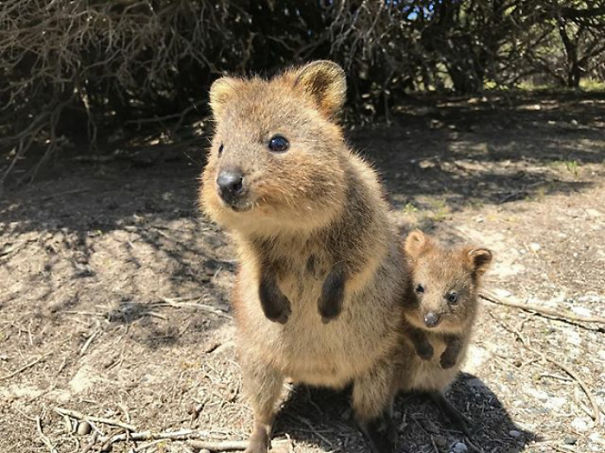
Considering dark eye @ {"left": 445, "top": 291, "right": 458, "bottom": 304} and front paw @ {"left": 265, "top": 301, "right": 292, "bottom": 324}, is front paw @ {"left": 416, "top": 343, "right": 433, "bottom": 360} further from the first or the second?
front paw @ {"left": 265, "top": 301, "right": 292, "bottom": 324}

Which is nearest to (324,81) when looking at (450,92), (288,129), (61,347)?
(288,129)

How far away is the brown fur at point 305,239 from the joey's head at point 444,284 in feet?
0.42

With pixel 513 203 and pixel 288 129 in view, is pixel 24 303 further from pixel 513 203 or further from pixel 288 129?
pixel 513 203

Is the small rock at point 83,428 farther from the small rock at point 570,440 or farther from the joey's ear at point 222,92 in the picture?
the small rock at point 570,440

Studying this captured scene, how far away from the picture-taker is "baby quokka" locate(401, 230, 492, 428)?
331 cm

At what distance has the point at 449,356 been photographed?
3.32 metres

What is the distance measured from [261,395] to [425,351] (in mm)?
956

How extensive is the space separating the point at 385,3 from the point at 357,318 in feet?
15.8

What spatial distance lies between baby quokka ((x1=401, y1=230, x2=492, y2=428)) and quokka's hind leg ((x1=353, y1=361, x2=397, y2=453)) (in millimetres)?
223

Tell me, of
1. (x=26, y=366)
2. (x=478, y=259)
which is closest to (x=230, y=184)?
(x=478, y=259)

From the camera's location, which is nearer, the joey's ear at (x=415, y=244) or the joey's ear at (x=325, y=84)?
the joey's ear at (x=325, y=84)

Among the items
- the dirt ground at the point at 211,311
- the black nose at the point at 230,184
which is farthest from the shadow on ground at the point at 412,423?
the black nose at the point at 230,184

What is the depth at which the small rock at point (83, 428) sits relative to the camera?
3437 millimetres

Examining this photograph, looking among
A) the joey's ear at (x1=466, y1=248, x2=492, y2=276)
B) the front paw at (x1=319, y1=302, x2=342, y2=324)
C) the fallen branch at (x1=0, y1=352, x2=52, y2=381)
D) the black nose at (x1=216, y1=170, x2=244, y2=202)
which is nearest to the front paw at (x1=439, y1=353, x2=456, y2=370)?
the joey's ear at (x1=466, y1=248, x2=492, y2=276)
